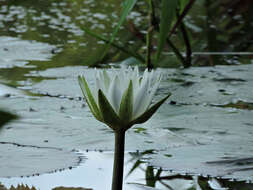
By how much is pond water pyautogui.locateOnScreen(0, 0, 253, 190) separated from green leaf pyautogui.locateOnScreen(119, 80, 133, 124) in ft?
0.79

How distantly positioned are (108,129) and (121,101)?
1.61 ft

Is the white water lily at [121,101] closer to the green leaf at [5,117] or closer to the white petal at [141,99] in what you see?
the white petal at [141,99]

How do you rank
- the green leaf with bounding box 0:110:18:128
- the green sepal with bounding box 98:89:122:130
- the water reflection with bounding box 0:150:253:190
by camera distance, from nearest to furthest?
the green sepal with bounding box 98:89:122:130 < the water reflection with bounding box 0:150:253:190 < the green leaf with bounding box 0:110:18:128

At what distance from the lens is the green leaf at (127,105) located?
2.31 ft

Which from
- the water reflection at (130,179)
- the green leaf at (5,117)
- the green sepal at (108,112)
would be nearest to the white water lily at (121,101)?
the green sepal at (108,112)

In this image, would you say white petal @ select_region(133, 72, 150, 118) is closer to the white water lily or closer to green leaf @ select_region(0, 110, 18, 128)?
the white water lily

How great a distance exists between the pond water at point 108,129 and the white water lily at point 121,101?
230mm

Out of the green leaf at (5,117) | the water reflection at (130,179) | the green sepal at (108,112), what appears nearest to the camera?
the green sepal at (108,112)

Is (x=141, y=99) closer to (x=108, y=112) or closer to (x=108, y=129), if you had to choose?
(x=108, y=112)

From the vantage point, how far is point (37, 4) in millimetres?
3557

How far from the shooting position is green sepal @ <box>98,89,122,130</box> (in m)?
0.69

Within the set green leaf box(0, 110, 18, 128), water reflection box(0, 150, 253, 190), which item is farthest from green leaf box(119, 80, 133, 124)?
green leaf box(0, 110, 18, 128)

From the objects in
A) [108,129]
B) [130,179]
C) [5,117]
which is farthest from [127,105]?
[5,117]

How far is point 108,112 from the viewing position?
2.30 ft
